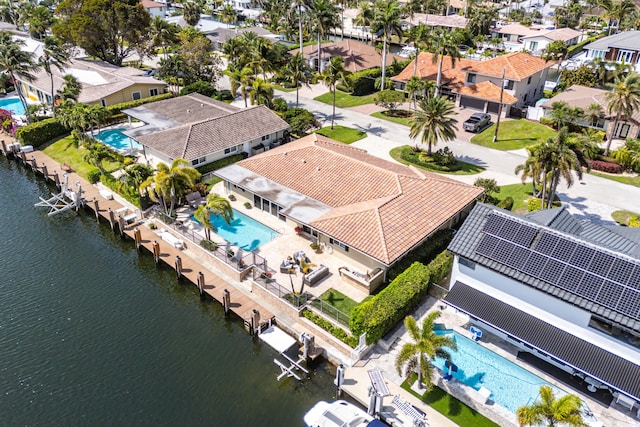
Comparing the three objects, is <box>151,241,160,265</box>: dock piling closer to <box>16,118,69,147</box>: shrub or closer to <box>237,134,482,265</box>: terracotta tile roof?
<box>237,134,482,265</box>: terracotta tile roof

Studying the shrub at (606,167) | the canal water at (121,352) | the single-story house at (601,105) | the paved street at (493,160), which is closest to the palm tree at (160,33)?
the paved street at (493,160)

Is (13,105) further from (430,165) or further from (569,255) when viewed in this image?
(569,255)

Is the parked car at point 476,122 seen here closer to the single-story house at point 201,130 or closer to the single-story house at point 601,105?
the single-story house at point 601,105

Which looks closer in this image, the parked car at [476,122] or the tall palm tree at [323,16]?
the parked car at [476,122]

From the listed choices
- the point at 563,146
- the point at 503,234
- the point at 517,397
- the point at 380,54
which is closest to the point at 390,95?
the point at 380,54

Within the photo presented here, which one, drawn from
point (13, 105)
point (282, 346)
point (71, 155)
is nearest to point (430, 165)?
point (282, 346)

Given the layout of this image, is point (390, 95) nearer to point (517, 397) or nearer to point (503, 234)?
point (503, 234)

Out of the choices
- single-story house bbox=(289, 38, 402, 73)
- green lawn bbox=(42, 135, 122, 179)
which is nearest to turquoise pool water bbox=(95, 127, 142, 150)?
green lawn bbox=(42, 135, 122, 179)
